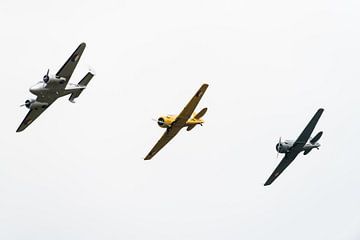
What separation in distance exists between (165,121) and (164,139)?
5.97 meters

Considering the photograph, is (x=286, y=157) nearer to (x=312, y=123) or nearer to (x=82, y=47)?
(x=312, y=123)

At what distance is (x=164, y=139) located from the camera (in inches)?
3937

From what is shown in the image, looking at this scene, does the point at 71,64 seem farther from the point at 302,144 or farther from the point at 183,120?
the point at 302,144

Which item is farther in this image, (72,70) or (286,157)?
(286,157)

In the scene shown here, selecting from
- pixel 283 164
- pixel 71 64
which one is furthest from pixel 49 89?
pixel 283 164

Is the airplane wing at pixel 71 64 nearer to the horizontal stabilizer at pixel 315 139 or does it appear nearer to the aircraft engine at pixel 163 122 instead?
the aircraft engine at pixel 163 122

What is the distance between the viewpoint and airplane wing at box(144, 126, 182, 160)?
9719cm

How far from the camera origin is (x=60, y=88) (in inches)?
3873

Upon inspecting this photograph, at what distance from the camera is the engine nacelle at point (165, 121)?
94375mm

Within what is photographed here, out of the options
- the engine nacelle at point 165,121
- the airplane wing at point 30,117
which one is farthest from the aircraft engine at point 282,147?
the airplane wing at point 30,117

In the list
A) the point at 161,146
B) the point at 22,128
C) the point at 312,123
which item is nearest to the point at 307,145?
the point at 312,123

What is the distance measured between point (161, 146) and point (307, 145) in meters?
19.2

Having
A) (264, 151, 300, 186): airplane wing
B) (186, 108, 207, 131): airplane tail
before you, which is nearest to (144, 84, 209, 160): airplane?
(186, 108, 207, 131): airplane tail

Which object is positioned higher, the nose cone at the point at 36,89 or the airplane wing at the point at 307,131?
the airplane wing at the point at 307,131
